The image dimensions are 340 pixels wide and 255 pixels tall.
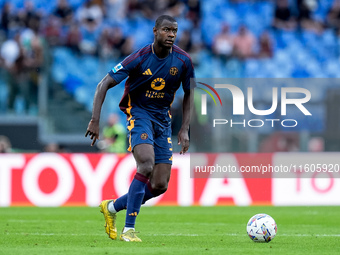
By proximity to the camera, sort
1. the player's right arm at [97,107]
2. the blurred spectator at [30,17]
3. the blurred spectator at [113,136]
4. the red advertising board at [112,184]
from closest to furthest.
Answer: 1. the player's right arm at [97,107]
2. the red advertising board at [112,184]
3. the blurred spectator at [113,136]
4. the blurred spectator at [30,17]

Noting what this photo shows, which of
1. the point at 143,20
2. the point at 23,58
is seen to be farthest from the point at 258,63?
the point at 23,58

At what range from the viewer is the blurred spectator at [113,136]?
15.5 meters

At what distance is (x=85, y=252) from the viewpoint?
6.19 meters

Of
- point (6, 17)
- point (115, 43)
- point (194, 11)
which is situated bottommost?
point (115, 43)

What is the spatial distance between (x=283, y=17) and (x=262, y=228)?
566 inches

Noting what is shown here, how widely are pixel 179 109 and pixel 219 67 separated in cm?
312

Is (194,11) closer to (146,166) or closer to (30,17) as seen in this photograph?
(30,17)

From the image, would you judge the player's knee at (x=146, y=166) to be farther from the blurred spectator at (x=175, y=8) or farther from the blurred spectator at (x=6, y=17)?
the blurred spectator at (x=175, y=8)

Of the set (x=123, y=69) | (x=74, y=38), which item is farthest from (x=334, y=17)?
(x=123, y=69)

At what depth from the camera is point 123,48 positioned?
18.1 m

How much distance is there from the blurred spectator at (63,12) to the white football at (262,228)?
12843 mm

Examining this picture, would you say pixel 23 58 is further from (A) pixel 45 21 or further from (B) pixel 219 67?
(B) pixel 219 67

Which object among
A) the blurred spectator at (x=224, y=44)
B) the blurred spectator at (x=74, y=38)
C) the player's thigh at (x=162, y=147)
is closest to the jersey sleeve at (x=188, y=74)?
the player's thigh at (x=162, y=147)

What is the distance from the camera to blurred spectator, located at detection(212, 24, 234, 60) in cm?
1900
